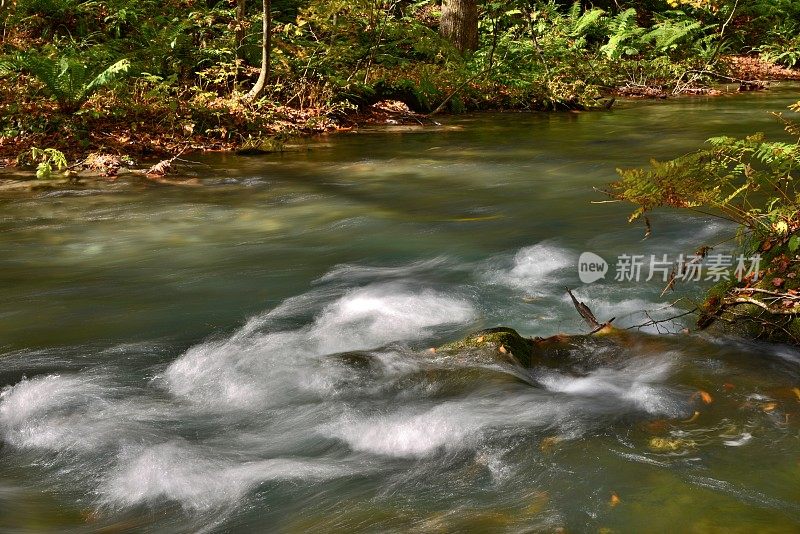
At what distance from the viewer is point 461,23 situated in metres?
17.9

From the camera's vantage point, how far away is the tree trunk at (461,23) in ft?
58.5

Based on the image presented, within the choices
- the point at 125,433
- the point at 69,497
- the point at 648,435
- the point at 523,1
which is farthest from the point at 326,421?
the point at 523,1

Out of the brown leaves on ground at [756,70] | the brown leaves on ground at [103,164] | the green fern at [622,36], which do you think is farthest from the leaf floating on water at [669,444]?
the brown leaves on ground at [756,70]

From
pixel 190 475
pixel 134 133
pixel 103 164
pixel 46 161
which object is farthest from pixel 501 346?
pixel 134 133

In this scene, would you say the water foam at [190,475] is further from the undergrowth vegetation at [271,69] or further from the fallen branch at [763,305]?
the undergrowth vegetation at [271,69]

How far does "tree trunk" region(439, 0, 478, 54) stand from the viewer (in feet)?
58.5

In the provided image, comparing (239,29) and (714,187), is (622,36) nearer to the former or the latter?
(239,29)

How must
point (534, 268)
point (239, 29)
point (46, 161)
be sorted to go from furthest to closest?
point (239, 29)
point (46, 161)
point (534, 268)

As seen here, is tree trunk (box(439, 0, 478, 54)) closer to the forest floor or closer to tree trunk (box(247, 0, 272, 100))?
the forest floor

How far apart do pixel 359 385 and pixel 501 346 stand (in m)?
0.84

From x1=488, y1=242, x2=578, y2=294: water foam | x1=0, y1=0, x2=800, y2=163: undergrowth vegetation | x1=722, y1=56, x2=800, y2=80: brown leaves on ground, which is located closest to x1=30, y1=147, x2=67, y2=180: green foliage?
x1=0, y1=0, x2=800, y2=163: undergrowth vegetation

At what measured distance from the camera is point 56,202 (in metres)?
8.85

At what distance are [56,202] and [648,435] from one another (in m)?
7.32

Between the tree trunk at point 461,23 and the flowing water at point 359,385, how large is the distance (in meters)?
10.2
